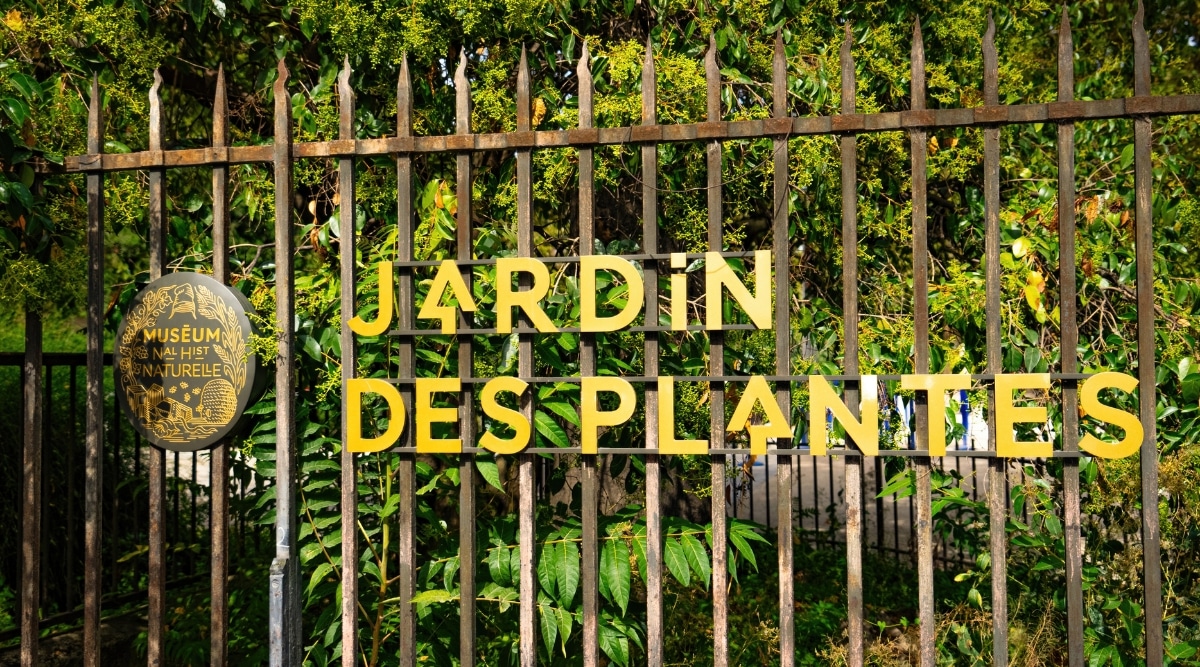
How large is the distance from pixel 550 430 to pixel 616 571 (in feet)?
1.94

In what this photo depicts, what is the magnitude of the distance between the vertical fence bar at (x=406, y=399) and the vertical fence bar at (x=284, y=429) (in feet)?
1.29

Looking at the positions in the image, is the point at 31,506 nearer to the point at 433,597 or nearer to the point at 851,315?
the point at 433,597

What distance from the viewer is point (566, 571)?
149 inches

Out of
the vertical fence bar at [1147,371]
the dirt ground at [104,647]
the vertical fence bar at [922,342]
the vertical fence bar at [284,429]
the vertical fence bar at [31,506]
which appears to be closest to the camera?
the vertical fence bar at [1147,371]

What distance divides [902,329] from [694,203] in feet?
3.90

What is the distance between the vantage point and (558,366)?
400 centimetres

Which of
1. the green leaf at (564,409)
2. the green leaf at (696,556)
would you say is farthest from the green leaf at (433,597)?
the green leaf at (696,556)

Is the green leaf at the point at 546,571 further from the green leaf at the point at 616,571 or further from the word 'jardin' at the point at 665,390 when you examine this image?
the word 'jardin' at the point at 665,390

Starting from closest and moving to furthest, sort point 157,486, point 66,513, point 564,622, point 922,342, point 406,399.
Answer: point 922,342 < point 564,622 < point 406,399 < point 157,486 < point 66,513

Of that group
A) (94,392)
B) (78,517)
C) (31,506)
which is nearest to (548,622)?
(94,392)

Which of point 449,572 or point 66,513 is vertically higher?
point 449,572

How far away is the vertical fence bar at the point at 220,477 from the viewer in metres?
3.90

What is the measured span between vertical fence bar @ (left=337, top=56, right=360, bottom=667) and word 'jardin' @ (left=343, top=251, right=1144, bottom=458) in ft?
0.20

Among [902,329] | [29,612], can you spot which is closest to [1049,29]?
[902,329]
